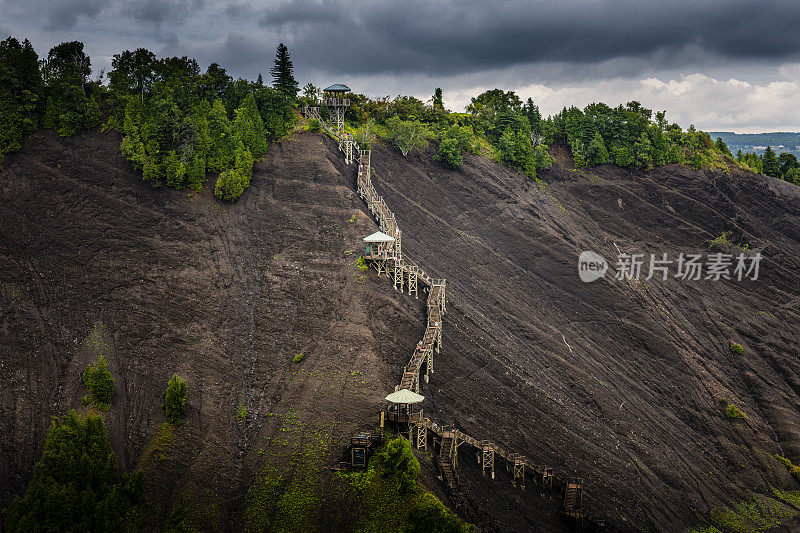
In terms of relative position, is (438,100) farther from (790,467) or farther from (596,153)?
(790,467)

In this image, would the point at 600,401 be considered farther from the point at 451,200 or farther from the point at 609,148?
the point at 609,148

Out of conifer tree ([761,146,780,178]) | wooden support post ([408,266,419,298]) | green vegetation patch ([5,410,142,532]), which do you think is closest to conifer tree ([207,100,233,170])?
wooden support post ([408,266,419,298])

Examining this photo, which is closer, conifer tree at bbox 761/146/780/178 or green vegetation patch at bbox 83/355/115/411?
green vegetation patch at bbox 83/355/115/411

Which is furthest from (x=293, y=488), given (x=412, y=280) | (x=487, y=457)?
(x=412, y=280)

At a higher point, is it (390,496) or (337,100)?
(337,100)

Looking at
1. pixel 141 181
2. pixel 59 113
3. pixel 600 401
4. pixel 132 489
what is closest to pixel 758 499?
pixel 600 401

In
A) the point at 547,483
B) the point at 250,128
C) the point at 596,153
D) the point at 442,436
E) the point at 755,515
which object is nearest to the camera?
the point at 442,436

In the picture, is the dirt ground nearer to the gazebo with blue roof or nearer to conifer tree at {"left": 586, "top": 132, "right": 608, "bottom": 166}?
the gazebo with blue roof
